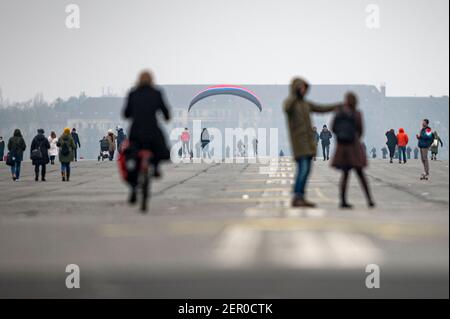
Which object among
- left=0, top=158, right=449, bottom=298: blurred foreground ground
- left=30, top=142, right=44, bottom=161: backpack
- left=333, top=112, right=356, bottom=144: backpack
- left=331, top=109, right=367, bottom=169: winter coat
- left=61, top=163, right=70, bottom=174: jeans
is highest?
left=333, top=112, right=356, bottom=144: backpack

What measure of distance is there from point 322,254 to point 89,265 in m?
2.80

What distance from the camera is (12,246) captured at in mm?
13469

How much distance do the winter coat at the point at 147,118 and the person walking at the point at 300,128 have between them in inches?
68.0

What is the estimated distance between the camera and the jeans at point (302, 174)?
11164mm

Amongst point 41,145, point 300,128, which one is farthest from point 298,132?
point 41,145

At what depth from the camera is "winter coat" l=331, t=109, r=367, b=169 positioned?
394 inches

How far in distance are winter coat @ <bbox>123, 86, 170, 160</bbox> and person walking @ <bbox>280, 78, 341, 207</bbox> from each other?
68.0 inches

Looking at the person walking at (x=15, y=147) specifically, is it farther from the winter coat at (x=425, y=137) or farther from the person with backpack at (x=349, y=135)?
the person with backpack at (x=349, y=135)

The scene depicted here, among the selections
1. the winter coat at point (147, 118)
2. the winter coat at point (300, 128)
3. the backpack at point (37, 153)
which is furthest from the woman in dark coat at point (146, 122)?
the backpack at point (37, 153)

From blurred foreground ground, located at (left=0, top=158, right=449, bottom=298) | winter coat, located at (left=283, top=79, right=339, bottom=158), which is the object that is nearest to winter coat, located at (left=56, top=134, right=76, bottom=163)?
blurred foreground ground, located at (left=0, top=158, right=449, bottom=298)

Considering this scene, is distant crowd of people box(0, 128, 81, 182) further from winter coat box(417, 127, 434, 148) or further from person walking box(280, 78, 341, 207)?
person walking box(280, 78, 341, 207)

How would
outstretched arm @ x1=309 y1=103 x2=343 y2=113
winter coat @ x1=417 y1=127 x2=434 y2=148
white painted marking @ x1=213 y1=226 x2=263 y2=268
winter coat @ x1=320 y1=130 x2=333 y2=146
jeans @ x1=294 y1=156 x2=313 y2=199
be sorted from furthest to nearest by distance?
winter coat @ x1=320 y1=130 x2=333 y2=146
winter coat @ x1=417 y1=127 x2=434 y2=148
white painted marking @ x1=213 y1=226 x2=263 y2=268
jeans @ x1=294 y1=156 x2=313 y2=199
outstretched arm @ x1=309 y1=103 x2=343 y2=113

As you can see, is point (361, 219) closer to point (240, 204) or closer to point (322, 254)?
point (322, 254)

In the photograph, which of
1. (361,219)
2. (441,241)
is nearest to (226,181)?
(361,219)
